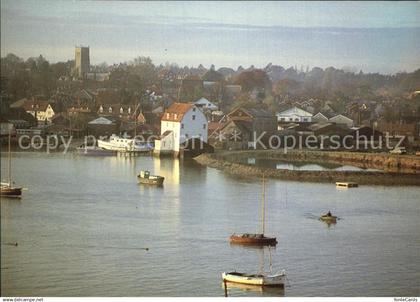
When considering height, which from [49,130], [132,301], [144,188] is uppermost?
[49,130]

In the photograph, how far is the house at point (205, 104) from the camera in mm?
A: 9352

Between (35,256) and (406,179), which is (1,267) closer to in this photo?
(35,256)

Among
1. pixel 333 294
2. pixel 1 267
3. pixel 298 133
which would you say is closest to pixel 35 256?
pixel 1 267

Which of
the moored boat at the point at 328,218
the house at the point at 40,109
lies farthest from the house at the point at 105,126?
the moored boat at the point at 328,218

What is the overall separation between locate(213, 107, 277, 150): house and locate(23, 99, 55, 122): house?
2863 mm

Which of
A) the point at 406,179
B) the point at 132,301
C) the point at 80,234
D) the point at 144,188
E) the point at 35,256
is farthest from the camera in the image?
the point at 406,179

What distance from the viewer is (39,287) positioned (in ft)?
15.0

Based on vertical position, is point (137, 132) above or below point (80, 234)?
above

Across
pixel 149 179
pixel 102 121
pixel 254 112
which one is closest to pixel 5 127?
pixel 149 179

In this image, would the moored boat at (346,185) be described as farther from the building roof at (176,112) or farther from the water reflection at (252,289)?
the water reflection at (252,289)

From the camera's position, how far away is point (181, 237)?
18.1ft

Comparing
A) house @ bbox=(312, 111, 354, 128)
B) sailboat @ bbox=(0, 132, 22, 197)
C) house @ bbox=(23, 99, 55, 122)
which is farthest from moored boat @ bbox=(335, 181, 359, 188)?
sailboat @ bbox=(0, 132, 22, 197)

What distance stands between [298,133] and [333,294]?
5579 millimetres

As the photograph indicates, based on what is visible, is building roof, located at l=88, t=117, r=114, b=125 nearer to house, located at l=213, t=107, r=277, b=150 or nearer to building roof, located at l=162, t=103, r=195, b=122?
building roof, located at l=162, t=103, r=195, b=122
